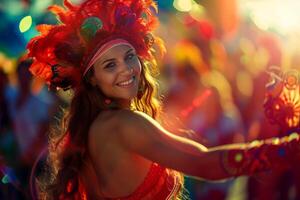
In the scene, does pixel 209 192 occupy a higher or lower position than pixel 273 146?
lower

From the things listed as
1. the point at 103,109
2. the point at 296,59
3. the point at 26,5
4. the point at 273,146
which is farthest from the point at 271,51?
the point at 273,146

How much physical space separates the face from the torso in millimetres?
94

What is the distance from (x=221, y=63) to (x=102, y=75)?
292 cm

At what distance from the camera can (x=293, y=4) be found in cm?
469

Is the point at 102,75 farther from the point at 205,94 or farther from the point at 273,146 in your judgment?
the point at 205,94

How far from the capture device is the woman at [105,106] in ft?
7.86

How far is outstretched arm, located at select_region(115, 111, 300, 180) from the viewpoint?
207 centimetres

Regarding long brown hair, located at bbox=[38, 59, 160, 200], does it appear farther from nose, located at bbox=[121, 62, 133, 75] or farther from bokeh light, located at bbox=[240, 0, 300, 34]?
bokeh light, located at bbox=[240, 0, 300, 34]

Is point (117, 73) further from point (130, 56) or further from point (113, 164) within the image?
point (113, 164)

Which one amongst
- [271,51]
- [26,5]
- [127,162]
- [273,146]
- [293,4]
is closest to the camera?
[273,146]

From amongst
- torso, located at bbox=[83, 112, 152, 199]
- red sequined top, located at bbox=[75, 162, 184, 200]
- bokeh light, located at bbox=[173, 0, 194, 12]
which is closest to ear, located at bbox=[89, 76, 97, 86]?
torso, located at bbox=[83, 112, 152, 199]

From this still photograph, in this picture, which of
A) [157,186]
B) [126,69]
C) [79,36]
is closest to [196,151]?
[157,186]

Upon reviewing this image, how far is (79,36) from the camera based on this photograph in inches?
102

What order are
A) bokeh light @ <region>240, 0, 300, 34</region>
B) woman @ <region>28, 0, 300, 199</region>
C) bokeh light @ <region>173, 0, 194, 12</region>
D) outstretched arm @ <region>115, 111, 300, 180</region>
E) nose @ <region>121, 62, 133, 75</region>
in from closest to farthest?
1. outstretched arm @ <region>115, 111, 300, 180</region>
2. woman @ <region>28, 0, 300, 199</region>
3. nose @ <region>121, 62, 133, 75</region>
4. bokeh light @ <region>240, 0, 300, 34</region>
5. bokeh light @ <region>173, 0, 194, 12</region>
